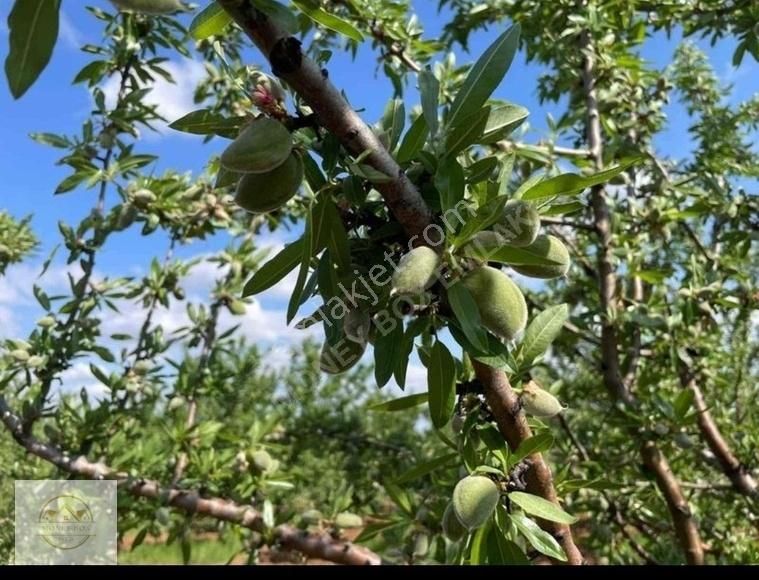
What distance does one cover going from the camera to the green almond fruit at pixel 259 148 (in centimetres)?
Result: 60

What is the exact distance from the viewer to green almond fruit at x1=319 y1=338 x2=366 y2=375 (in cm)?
76

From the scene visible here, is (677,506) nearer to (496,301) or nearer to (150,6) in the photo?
(496,301)

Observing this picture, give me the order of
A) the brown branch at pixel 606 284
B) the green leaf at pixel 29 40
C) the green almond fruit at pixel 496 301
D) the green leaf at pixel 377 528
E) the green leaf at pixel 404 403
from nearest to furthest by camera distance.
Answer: the green leaf at pixel 29 40 → the green almond fruit at pixel 496 301 → the green leaf at pixel 404 403 → the green leaf at pixel 377 528 → the brown branch at pixel 606 284

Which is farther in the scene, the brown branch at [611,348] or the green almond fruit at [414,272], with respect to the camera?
the brown branch at [611,348]

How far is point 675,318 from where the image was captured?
173 centimetres

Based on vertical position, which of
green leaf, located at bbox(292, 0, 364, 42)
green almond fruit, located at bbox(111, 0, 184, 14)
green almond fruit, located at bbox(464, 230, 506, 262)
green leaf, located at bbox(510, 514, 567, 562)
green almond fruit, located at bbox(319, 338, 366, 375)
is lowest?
green leaf, located at bbox(510, 514, 567, 562)

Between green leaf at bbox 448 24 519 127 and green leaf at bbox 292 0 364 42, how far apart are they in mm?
144

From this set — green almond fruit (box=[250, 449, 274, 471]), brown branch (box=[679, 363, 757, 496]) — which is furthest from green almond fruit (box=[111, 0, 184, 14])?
brown branch (box=[679, 363, 757, 496])

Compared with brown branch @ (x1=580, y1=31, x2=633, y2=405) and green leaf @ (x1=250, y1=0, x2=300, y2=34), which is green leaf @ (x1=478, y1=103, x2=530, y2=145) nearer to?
green leaf @ (x1=250, y1=0, x2=300, y2=34)

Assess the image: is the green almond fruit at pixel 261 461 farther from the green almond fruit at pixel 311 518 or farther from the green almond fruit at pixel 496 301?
the green almond fruit at pixel 496 301

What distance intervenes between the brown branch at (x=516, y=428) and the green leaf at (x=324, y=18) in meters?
0.40

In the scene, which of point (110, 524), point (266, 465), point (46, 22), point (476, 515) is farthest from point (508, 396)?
point (110, 524)

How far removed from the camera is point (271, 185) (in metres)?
0.65

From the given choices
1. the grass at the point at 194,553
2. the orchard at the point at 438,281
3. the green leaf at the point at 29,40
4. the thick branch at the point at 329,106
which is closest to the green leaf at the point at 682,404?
the orchard at the point at 438,281
